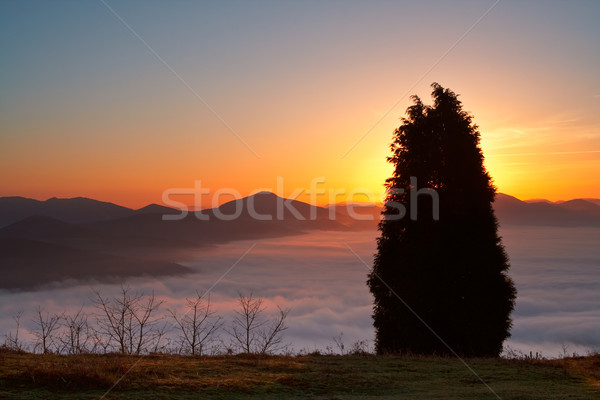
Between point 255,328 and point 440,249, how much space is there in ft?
32.4

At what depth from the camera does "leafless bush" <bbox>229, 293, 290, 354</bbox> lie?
47.6 ft

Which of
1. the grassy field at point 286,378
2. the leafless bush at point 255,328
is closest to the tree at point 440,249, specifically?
the leafless bush at point 255,328

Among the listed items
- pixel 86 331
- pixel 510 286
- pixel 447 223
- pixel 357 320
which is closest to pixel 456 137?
pixel 447 223

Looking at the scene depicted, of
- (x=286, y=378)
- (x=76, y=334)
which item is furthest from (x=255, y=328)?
(x=286, y=378)

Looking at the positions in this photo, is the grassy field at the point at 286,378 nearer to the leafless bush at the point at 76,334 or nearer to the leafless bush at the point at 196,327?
the leafless bush at the point at 76,334

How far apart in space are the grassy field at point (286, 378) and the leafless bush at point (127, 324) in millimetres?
2008

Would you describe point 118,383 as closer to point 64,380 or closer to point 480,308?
point 64,380

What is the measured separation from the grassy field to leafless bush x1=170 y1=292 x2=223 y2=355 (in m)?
2.70

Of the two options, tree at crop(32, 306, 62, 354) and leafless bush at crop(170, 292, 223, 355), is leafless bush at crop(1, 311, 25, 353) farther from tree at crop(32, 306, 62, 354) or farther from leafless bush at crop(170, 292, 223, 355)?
leafless bush at crop(170, 292, 223, 355)

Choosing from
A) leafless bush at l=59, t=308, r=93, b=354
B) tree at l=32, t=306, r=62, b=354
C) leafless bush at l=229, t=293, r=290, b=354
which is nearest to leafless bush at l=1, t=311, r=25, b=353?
tree at l=32, t=306, r=62, b=354

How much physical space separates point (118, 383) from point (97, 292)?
861 centimetres

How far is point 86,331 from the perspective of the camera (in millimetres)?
14875

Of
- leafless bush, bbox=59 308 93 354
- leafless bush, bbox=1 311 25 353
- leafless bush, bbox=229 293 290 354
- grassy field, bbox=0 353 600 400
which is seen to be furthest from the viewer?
leafless bush, bbox=229 293 290 354

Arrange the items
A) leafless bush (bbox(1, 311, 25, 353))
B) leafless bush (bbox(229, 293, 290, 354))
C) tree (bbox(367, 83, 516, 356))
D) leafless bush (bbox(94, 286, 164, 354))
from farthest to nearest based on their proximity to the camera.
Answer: tree (bbox(367, 83, 516, 356)), leafless bush (bbox(229, 293, 290, 354)), leafless bush (bbox(94, 286, 164, 354)), leafless bush (bbox(1, 311, 25, 353))
